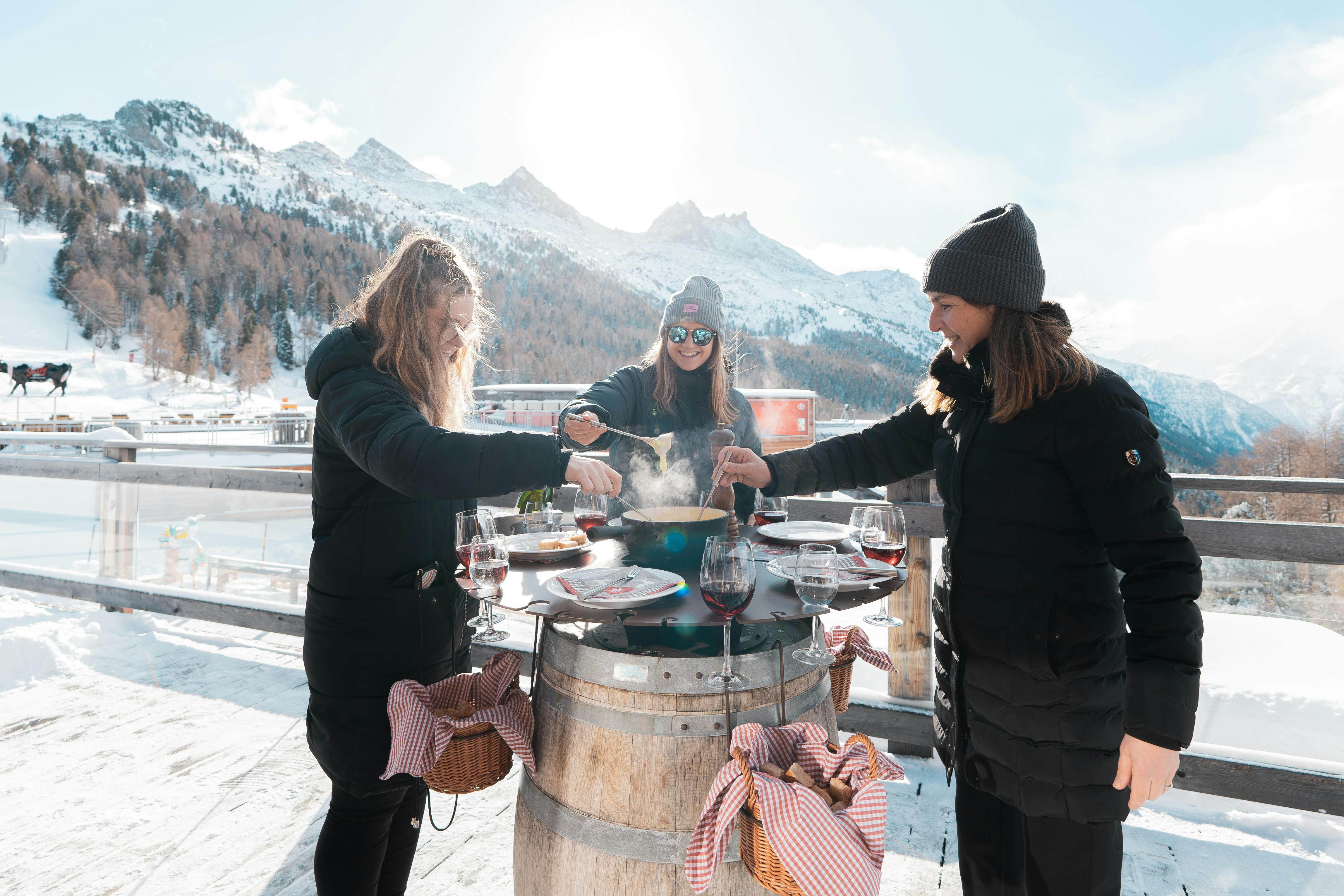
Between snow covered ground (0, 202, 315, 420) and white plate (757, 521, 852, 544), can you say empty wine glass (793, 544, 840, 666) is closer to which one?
white plate (757, 521, 852, 544)

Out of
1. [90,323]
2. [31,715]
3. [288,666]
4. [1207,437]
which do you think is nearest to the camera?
[31,715]

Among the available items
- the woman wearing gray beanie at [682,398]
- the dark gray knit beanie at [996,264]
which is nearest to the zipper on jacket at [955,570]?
the dark gray knit beanie at [996,264]

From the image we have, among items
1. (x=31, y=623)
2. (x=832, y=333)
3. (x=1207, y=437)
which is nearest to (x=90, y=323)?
(x=31, y=623)

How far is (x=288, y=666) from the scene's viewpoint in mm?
3693

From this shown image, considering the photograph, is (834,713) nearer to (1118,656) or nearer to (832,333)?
(1118,656)

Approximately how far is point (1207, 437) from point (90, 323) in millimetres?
137762

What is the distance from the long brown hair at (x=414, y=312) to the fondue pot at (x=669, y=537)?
2.05 ft

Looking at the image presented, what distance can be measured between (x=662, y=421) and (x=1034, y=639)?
1.77 metres

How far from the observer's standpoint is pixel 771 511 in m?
2.10

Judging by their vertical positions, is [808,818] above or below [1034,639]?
below

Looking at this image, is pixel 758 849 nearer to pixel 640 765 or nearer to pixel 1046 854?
pixel 640 765

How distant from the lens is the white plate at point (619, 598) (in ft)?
3.94

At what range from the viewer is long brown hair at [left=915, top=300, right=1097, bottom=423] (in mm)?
1361

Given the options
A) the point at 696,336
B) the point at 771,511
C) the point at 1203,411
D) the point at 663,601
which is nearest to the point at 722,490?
the point at 771,511
